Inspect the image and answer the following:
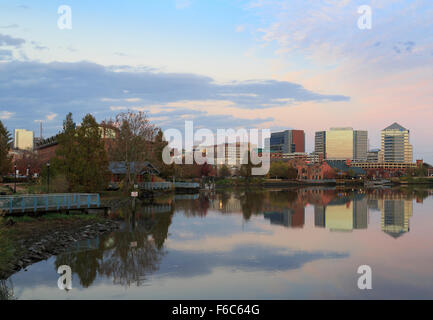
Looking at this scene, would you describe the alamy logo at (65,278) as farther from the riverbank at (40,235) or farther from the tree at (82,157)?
the tree at (82,157)

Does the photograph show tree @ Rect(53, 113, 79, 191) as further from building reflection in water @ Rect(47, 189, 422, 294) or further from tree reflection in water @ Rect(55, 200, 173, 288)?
tree reflection in water @ Rect(55, 200, 173, 288)

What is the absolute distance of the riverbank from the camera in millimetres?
18281

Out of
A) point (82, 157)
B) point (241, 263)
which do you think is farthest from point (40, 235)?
point (82, 157)

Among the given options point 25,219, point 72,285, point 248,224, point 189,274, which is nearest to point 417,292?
point 189,274

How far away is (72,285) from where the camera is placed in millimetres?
16562

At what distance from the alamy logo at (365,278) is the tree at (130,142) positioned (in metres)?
42.3

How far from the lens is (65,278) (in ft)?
57.1

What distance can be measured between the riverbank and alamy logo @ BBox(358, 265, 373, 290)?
50.3 ft

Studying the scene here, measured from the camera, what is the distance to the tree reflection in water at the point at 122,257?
18.2 m

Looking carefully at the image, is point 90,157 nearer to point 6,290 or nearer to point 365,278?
point 6,290

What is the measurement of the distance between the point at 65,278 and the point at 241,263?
27.7 feet

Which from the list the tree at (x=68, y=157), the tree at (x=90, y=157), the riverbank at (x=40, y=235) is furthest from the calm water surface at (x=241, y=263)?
the tree at (x=68, y=157)

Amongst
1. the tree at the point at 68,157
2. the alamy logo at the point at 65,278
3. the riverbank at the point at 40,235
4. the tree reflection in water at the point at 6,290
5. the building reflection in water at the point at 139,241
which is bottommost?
the building reflection in water at the point at 139,241
